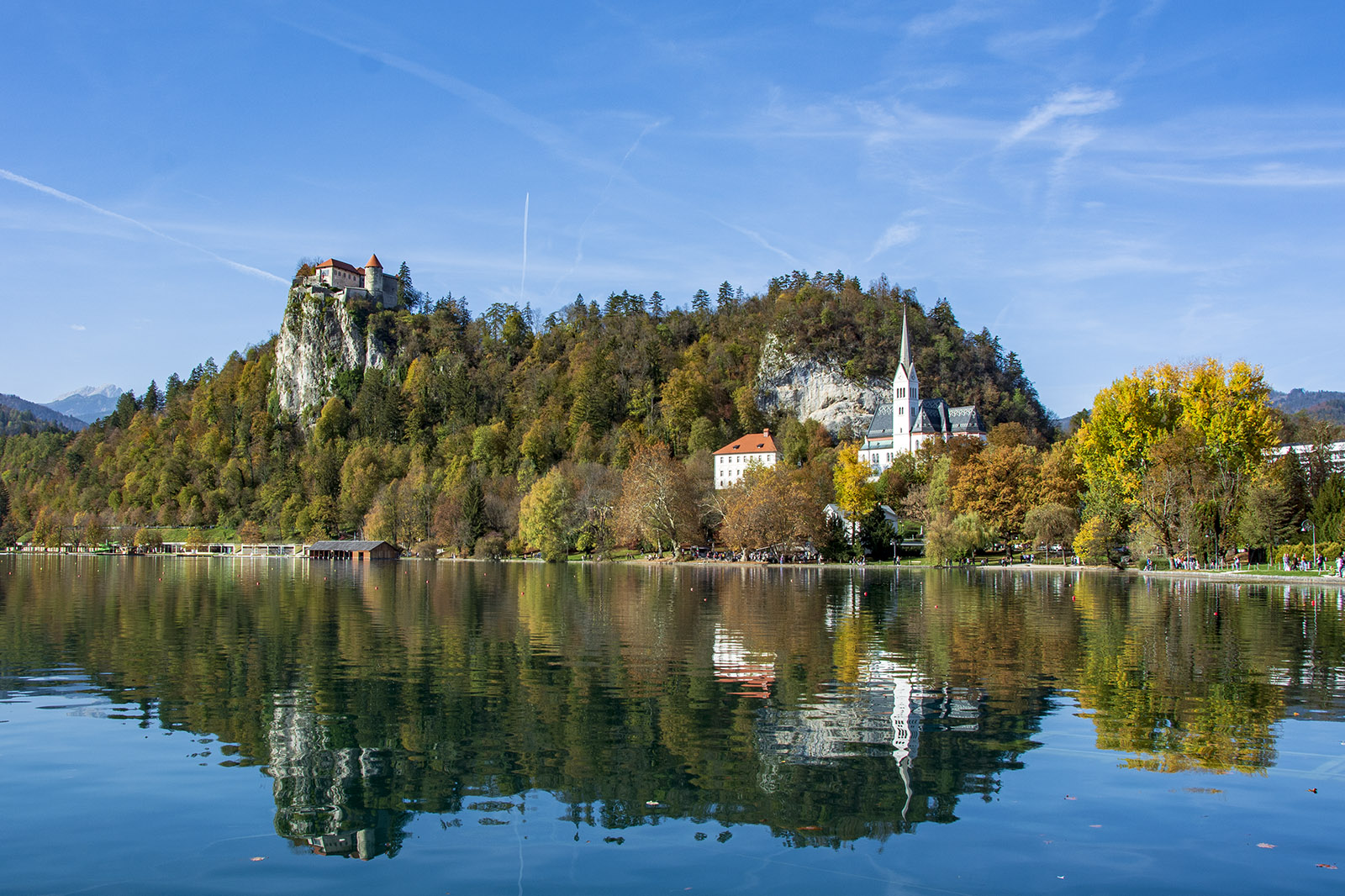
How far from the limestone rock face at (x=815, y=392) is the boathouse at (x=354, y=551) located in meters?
71.7

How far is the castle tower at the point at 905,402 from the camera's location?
6053 inches

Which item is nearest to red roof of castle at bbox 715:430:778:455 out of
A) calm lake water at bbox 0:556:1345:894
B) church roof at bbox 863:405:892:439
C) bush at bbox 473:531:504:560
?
church roof at bbox 863:405:892:439

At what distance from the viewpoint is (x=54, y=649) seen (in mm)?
28547

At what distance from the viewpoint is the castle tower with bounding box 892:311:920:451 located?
154 meters

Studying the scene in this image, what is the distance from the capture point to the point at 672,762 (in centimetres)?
1486

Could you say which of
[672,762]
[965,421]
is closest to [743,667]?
[672,762]

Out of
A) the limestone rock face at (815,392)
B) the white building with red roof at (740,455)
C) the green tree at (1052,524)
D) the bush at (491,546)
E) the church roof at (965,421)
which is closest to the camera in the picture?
the green tree at (1052,524)

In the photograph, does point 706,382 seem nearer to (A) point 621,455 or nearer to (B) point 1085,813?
(A) point 621,455

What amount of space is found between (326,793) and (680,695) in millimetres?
8773

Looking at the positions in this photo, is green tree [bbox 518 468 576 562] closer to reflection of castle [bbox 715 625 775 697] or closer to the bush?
the bush

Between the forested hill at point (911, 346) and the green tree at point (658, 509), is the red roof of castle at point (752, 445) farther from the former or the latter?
the green tree at point (658, 509)

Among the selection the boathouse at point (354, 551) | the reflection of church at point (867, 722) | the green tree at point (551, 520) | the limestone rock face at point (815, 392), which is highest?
the limestone rock face at point (815, 392)

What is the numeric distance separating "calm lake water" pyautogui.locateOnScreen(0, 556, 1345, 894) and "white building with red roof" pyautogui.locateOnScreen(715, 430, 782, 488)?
4641 inches

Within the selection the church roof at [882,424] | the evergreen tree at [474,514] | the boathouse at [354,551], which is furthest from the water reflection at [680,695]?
the church roof at [882,424]
